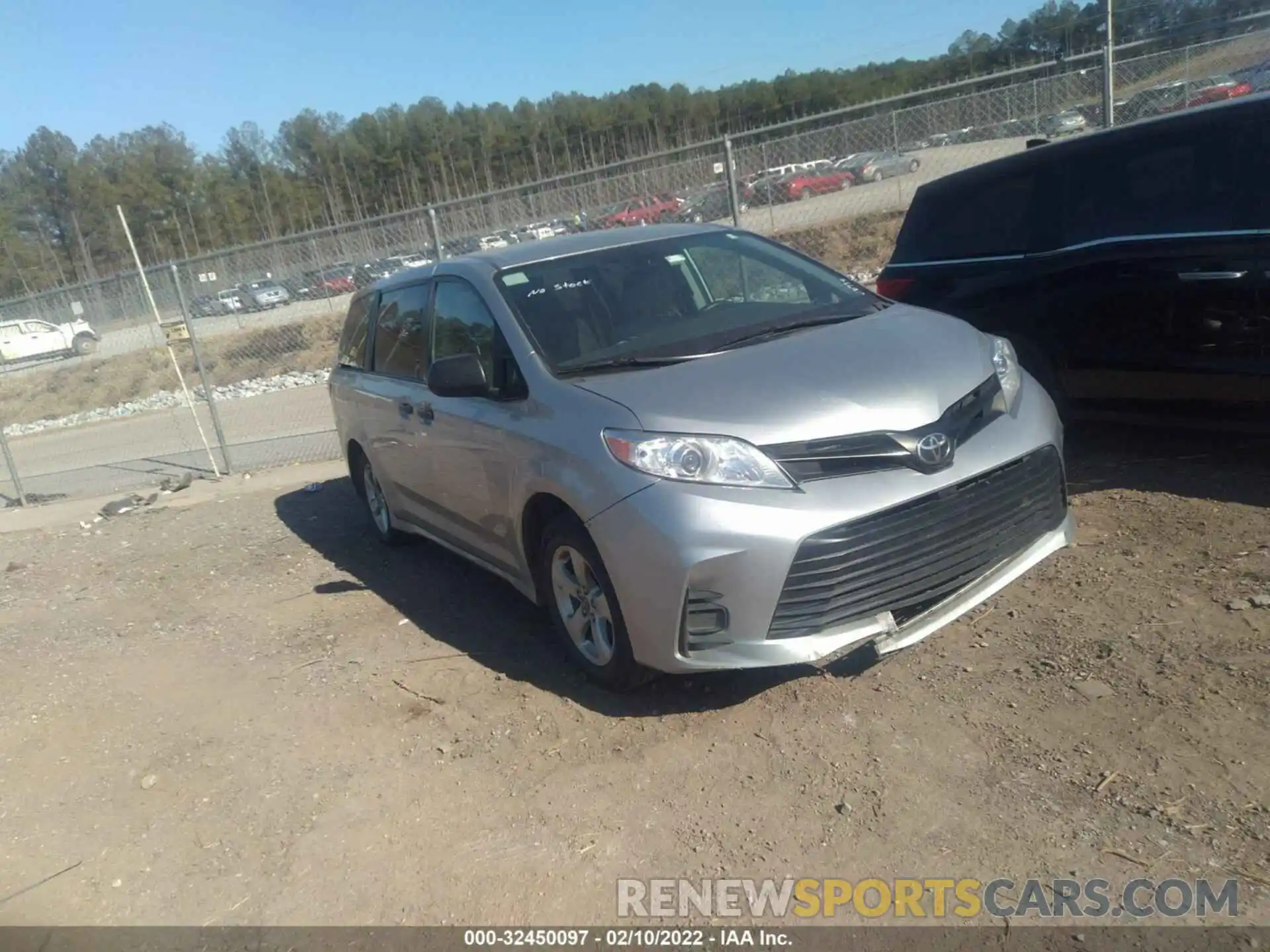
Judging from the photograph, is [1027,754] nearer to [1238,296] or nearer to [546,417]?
[546,417]

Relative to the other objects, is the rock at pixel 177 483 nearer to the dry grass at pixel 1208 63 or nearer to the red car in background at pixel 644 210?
the red car in background at pixel 644 210

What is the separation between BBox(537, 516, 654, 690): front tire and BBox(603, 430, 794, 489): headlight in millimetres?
416

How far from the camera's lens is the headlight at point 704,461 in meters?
3.40

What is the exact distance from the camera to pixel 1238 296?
15.5 feet

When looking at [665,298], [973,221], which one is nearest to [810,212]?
[973,221]

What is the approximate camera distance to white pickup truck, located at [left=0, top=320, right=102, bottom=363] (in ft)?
47.6

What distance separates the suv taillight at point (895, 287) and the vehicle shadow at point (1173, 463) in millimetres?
1347

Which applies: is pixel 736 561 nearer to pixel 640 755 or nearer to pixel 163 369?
pixel 640 755

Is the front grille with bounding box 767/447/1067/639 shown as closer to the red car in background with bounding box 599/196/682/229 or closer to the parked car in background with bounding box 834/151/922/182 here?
the red car in background with bounding box 599/196/682/229

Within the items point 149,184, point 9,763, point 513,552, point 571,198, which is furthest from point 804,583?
point 149,184

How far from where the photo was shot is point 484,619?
16.8ft

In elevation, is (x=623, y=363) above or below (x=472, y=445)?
above

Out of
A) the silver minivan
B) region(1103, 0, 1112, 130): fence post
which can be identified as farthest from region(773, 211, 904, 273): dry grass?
the silver minivan

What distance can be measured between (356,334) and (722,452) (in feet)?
12.4
